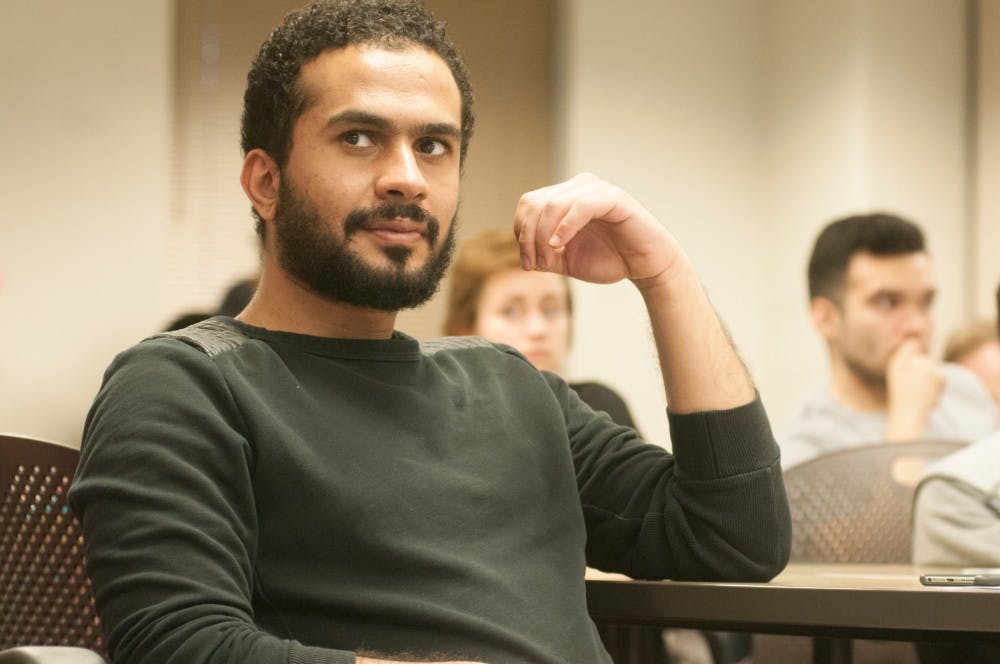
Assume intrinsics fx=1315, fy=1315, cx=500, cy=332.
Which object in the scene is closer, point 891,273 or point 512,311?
point 512,311

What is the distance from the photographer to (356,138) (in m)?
1.26

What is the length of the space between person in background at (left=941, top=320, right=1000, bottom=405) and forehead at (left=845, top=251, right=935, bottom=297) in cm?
50

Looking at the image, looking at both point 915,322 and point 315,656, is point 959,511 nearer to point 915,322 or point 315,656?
point 315,656

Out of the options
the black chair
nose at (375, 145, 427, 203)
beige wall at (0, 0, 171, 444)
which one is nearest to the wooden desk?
nose at (375, 145, 427, 203)

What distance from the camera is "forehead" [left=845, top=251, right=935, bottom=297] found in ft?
11.4

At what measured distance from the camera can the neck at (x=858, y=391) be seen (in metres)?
3.62

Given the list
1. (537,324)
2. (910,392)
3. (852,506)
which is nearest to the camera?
(852,506)

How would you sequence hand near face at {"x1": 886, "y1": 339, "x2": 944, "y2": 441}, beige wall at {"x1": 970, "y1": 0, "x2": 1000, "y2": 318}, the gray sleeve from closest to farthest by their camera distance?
the gray sleeve
hand near face at {"x1": 886, "y1": 339, "x2": 944, "y2": 441}
beige wall at {"x1": 970, "y1": 0, "x2": 1000, "y2": 318}

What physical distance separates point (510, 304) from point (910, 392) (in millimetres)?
1198

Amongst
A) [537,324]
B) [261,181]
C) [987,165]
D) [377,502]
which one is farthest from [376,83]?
[987,165]

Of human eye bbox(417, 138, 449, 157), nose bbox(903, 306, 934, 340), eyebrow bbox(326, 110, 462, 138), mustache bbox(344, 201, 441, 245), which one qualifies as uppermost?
eyebrow bbox(326, 110, 462, 138)

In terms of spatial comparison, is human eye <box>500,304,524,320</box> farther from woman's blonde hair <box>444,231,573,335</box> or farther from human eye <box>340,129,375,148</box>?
human eye <box>340,129,375,148</box>

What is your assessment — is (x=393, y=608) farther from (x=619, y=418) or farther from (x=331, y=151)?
(x=619, y=418)

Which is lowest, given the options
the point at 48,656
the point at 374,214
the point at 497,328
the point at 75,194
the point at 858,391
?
the point at 858,391
